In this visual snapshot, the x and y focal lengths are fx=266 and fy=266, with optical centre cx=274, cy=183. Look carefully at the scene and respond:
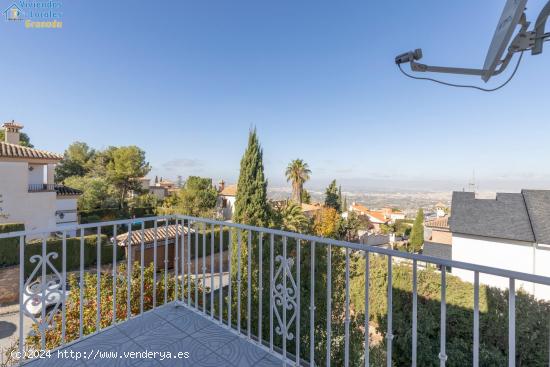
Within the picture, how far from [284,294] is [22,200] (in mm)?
16831

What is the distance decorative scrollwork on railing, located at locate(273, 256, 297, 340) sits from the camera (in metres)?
1.79

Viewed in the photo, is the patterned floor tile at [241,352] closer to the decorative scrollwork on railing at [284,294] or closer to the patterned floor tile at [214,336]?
the patterned floor tile at [214,336]

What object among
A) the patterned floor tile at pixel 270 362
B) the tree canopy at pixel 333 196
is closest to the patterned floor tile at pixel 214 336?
the patterned floor tile at pixel 270 362

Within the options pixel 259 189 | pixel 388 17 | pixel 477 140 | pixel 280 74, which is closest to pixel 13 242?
pixel 259 189

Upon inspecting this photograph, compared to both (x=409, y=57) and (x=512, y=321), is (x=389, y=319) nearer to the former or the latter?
(x=512, y=321)

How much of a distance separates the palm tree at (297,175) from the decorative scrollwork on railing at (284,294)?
25.0 meters

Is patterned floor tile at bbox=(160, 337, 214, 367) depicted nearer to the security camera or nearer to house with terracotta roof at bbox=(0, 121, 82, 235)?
the security camera

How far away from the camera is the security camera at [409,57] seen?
81.7 inches

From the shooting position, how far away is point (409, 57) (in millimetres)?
2127

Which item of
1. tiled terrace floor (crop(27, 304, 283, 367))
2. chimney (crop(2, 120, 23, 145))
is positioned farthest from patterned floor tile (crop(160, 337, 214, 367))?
chimney (crop(2, 120, 23, 145))

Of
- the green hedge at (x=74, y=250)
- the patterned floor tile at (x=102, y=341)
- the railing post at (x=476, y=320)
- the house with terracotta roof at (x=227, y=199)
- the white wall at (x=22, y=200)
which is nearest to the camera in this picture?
the railing post at (x=476, y=320)

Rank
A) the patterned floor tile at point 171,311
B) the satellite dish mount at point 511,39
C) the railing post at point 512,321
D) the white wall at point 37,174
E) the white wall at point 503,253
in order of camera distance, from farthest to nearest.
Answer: the white wall at point 37,174 < the white wall at point 503,253 < the patterned floor tile at point 171,311 < the satellite dish mount at point 511,39 < the railing post at point 512,321

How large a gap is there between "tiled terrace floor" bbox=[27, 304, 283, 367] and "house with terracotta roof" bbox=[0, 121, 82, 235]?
13977mm

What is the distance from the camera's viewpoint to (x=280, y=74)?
46.5 feet
